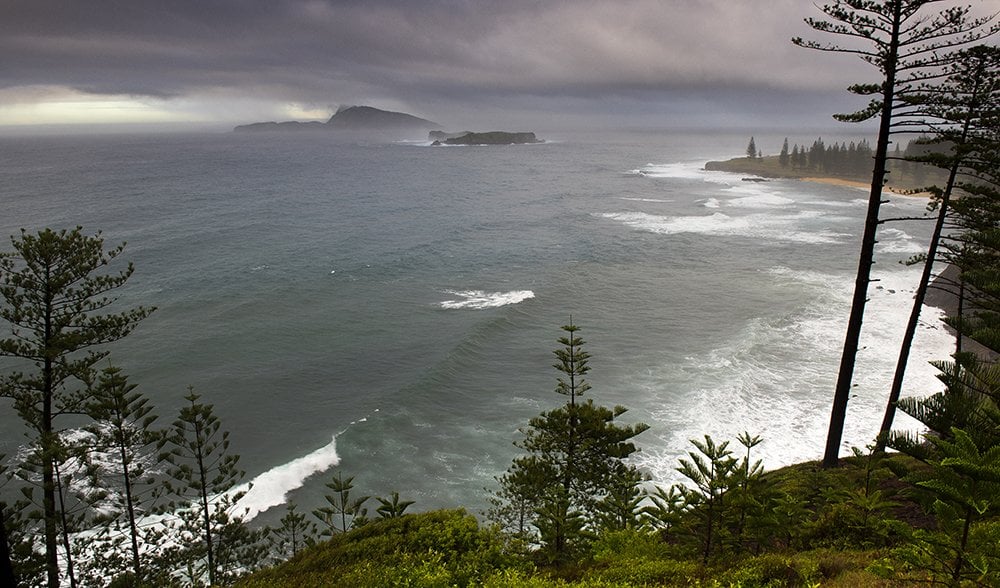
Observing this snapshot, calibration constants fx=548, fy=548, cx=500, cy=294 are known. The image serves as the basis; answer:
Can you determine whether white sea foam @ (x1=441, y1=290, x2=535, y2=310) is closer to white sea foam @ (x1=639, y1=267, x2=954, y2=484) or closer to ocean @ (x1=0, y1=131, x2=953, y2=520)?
ocean @ (x1=0, y1=131, x2=953, y2=520)

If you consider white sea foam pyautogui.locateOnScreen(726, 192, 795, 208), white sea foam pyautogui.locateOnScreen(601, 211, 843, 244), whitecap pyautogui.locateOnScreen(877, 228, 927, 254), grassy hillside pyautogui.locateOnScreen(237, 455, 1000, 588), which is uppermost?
white sea foam pyautogui.locateOnScreen(726, 192, 795, 208)

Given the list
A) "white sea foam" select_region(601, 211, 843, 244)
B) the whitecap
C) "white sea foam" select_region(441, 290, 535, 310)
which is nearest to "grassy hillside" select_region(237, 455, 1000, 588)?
"white sea foam" select_region(441, 290, 535, 310)

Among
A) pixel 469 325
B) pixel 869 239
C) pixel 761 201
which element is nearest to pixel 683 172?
pixel 761 201

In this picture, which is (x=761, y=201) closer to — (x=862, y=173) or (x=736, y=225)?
(x=736, y=225)

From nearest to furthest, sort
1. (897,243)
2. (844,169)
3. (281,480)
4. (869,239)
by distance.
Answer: (869,239) → (281,480) → (897,243) → (844,169)

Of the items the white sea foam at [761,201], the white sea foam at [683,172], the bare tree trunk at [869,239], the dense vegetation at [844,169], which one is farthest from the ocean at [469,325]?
the dense vegetation at [844,169]

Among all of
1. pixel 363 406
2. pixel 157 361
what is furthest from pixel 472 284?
pixel 157 361
